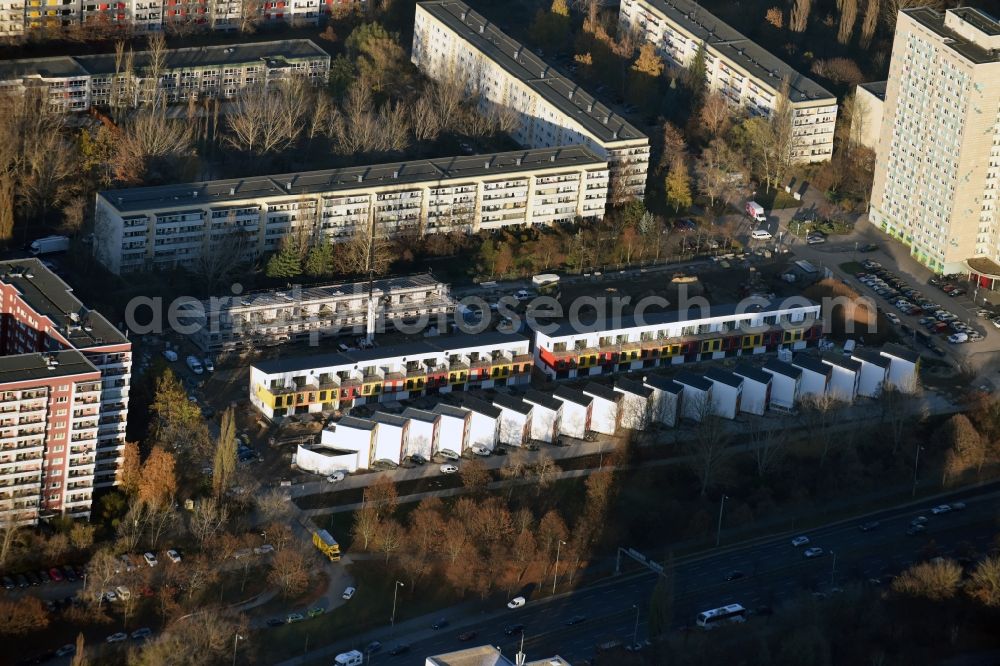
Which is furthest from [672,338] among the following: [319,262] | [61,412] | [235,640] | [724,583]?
[61,412]

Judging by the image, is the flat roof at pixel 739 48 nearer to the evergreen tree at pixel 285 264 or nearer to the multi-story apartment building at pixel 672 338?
the multi-story apartment building at pixel 672 338

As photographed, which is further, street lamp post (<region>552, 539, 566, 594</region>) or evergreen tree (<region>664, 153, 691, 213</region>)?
evergreen tree (<region>664, 153, 691, 213</region>)

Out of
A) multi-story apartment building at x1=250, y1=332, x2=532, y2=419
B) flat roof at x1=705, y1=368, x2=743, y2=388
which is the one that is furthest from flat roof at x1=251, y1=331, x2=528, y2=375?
flat roof at x1=705, y1=368, x2=743, y2=388

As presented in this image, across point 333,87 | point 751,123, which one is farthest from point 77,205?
point 751,123

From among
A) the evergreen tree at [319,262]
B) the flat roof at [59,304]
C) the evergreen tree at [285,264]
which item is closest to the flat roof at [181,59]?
the evergreen tree at [285,264]

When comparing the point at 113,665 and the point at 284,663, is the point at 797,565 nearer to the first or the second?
the point at 284,663

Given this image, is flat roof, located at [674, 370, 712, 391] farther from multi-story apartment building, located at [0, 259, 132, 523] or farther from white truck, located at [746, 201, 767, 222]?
multi-story apartment building, located at [0, 259, 132, 523]
